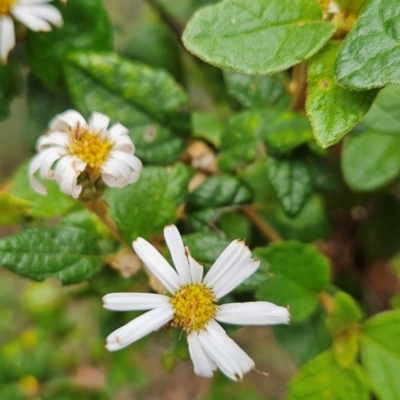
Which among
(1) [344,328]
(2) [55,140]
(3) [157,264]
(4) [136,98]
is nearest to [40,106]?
(4) [136,98]

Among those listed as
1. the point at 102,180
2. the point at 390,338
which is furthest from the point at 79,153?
the point at 390,338

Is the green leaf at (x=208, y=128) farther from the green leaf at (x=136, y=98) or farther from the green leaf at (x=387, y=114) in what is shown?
the green leaf at (x=387, y=114)

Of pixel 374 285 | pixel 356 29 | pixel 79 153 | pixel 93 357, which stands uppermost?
pixel 356 29

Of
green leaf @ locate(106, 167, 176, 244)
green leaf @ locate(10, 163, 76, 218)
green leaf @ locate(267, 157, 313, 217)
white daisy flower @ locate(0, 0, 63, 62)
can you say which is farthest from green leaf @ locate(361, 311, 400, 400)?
white daisy flower @ locate(0, 0, 63, 62)

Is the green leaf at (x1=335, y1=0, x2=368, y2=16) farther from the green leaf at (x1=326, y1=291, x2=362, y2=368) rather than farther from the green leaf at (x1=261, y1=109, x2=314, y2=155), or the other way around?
the green leaf at (x1=326, y1=291, x2=362, y2=368)

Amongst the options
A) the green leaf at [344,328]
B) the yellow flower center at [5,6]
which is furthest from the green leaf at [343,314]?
the yellow flower center at [5,6]

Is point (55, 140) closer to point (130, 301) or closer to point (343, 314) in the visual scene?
point (130, 301)

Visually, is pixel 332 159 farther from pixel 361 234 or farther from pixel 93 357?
pixel 93 357

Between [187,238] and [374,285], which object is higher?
[187,238]
